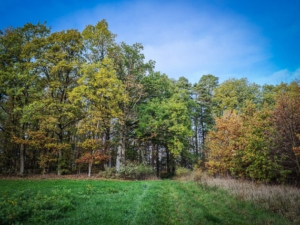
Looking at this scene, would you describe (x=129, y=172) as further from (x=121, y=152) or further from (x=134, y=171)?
(x=121, y=152)

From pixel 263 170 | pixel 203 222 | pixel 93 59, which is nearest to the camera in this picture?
pixel 203 222

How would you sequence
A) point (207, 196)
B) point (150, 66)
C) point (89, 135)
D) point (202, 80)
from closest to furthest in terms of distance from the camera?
point (207, 196), point (150, 66), point (89, 135), point (202, 80)

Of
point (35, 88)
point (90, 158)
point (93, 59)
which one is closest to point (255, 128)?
point (90, 158)

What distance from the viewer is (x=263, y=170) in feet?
43.9

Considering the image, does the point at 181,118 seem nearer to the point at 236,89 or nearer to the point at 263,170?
the point at 263,170

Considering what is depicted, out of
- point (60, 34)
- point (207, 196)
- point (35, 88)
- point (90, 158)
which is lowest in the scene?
point (207, 196)

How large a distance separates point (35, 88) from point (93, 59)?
Result: 7949mm

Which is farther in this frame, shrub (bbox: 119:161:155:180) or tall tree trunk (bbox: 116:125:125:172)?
tall tree trunk (bbox: 116:125:125:172)

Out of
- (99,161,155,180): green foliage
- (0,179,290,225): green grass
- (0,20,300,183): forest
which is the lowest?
(99,161,155,180): green foliage

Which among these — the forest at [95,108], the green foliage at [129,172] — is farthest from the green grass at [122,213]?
the green foliage at [129,172]

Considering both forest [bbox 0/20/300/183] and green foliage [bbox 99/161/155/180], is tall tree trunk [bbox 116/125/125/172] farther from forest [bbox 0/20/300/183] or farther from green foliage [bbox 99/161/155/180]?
green foliage [bbox 99/161/155/180]

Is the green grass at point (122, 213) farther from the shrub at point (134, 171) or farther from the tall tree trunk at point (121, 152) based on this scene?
the tall tree trunk at point (121, 152)

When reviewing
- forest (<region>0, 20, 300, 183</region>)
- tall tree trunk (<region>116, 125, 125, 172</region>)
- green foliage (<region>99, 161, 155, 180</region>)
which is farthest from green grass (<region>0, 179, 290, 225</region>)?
tall tree trunk (<region>116, 125, 125, 172</region>)

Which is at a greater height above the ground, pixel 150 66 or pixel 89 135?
pixel 150 66
